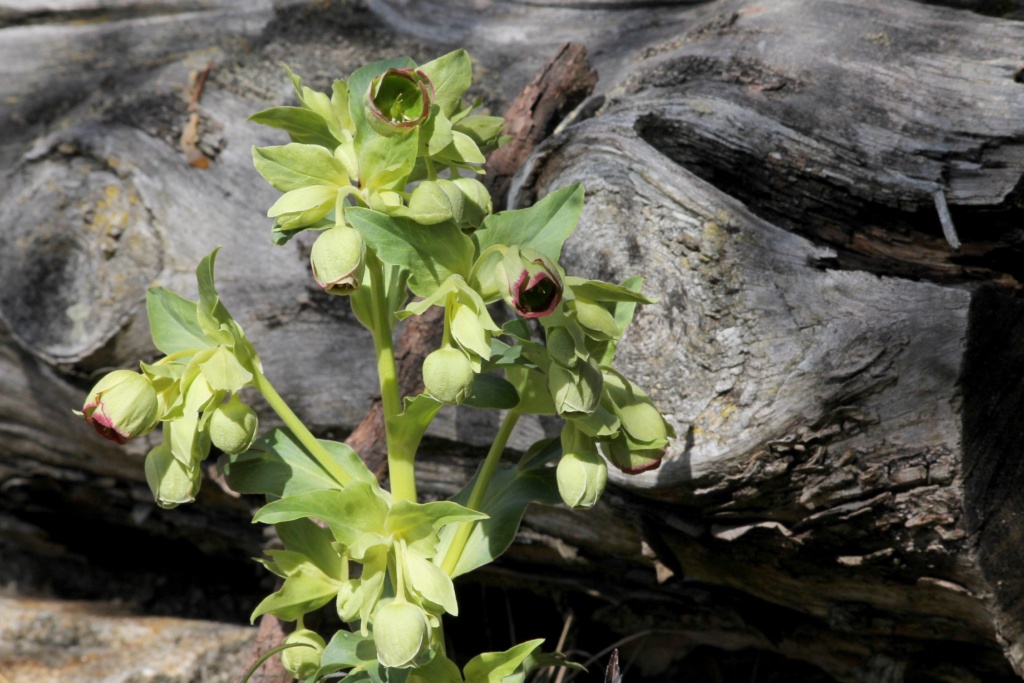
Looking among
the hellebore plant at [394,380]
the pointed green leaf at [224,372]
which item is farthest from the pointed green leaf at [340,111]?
the pointed green leaf at [224,372]

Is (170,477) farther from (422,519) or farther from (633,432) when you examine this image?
(633,432)

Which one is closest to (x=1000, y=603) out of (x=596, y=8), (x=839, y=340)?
(x=839, y=340)

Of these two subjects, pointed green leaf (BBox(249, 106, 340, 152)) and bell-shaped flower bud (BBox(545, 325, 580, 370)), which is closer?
bell-shaped flower bud (BBox(545, 325, 580, 370))

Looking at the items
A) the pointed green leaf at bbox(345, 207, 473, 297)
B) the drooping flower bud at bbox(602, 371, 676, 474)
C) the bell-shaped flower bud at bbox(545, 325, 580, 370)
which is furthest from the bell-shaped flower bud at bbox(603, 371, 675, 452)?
the pointed green leaf at bbox(345, 207, 473, 297)

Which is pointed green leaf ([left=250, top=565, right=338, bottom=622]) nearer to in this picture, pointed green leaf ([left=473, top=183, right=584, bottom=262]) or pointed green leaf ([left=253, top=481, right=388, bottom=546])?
pointed green leaf ([left=253, top=481, right=388, bottom=546])

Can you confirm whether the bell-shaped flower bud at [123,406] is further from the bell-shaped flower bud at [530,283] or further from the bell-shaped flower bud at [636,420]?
the bell-shaped flower bud at [636,420]

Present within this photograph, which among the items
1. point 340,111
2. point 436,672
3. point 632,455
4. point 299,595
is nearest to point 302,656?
point 299,595
